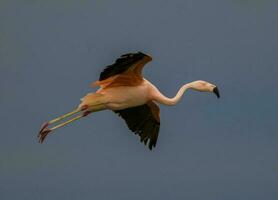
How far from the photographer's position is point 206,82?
138 feet

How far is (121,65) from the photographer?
3972 centimetres

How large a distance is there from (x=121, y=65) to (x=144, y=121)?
368 centimetres

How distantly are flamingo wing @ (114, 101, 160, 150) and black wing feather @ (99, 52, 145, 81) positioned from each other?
9.10ft

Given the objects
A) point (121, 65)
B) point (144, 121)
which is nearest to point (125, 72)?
point (121, 65)

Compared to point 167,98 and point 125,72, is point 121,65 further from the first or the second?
point 167,98

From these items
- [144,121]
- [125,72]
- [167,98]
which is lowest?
[144,121]

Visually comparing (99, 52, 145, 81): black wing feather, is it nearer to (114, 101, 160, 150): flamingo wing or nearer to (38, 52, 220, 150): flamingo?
(38, 52, 220, 150): flamingo

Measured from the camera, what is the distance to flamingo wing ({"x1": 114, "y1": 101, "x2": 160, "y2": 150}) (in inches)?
1683

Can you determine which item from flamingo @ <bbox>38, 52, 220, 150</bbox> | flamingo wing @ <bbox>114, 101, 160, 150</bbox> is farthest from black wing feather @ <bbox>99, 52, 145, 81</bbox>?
flamingo wing @ <bbox>114, 101, 160, 150</bbox>

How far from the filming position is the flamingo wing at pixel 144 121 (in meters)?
42.8

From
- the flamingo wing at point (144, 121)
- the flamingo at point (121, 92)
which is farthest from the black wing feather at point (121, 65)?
the flamingo wing at point (144, 121)

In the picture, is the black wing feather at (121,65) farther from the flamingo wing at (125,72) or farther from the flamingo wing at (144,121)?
the flamingo wing at (144,121)

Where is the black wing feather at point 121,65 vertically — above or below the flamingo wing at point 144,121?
above

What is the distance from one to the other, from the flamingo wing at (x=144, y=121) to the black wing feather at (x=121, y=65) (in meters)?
2.77
